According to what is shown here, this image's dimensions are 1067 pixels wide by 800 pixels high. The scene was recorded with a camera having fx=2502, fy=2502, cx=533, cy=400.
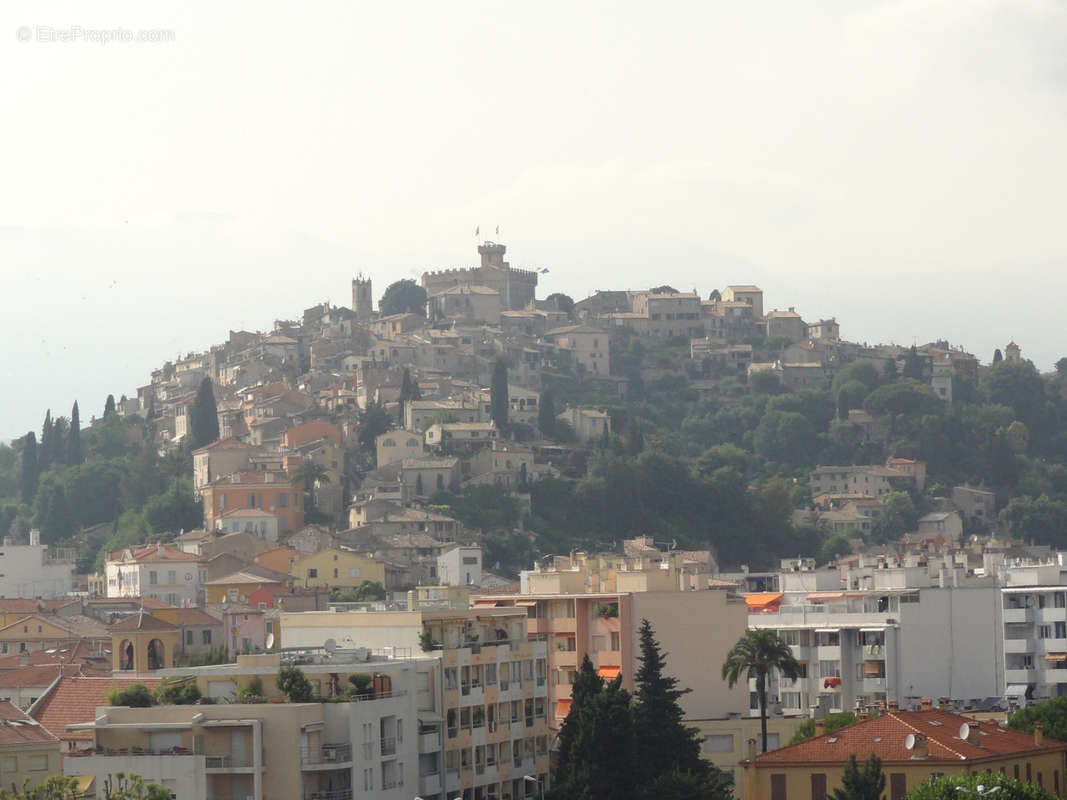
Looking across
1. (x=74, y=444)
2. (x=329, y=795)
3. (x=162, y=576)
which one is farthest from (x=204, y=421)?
(x=329, y=795)

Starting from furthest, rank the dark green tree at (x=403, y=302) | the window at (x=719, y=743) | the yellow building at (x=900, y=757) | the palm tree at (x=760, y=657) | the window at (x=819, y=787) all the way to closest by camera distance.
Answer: the dark green tree at (x=403, y=302) → the window at (x=719, y=743) → the palm tree at (x=760, y=657) → the window at (x=819, y=787) → the yellow building at (x=900, y=757)

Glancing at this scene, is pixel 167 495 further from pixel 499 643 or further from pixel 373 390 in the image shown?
pixel 499 643

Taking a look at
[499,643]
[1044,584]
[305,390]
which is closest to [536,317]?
[305,390]

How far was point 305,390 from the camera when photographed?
169 meters

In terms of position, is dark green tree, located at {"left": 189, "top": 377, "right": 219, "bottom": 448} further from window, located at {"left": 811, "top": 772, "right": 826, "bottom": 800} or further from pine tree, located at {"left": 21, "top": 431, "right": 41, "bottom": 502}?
window, located at {"left": 811, "top": 772, "right": 826, "bottom": 800}

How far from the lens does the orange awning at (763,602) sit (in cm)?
9106

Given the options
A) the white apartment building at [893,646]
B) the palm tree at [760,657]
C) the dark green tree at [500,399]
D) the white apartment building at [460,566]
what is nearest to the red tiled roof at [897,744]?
the palm tree at [760,657]

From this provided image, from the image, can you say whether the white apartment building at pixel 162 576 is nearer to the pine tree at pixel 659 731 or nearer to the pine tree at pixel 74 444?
the pine tree at pixel 74 444

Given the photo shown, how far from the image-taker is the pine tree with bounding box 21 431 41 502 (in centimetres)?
15662

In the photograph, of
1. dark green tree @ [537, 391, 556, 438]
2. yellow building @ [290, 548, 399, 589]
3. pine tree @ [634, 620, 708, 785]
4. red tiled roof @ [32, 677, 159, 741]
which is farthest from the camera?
dark green tree @ [537, 391, 556, 438]

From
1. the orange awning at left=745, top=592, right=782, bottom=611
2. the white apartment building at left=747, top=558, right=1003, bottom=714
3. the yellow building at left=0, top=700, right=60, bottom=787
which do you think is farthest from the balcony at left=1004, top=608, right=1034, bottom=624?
the yellow building at left=0, top=700, right=60, bottom=787

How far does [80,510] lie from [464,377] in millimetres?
35103

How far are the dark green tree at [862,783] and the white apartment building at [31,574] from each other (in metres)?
79.8

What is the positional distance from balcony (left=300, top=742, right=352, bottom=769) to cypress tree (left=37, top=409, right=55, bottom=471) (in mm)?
Answer: 115751
